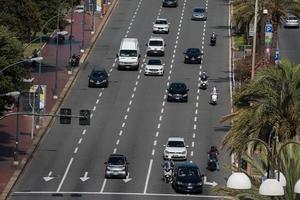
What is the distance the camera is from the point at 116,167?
8969cm

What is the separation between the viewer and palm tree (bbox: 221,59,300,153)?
63.9 meters

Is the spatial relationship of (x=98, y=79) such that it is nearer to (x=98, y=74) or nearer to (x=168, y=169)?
(x=98, y=74)

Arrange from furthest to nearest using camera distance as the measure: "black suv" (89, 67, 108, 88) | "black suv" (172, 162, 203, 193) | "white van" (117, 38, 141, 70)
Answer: "white van" (117, 38, 141, 70)
"black suv" (89, 67, 108, 88)
"black suv" (172, 162, 203, 193)

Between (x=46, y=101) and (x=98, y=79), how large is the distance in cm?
1008

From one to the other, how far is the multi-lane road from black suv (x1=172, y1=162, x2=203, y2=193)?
0.61 metres

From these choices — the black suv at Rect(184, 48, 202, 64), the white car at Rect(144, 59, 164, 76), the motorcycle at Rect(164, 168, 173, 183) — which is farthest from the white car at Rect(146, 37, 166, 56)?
the motorcycle at Rect(164, 168, 173, 183)

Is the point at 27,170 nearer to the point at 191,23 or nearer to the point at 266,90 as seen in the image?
the point at 266,90

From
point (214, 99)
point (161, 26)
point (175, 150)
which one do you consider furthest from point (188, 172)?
point (161, 26)

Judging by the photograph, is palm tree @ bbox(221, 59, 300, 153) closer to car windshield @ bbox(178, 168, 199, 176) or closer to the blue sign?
car windshield @ bbox(178, 168, 199, 176)

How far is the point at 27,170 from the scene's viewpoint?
9206cm

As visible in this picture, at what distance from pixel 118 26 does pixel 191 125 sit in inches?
1920

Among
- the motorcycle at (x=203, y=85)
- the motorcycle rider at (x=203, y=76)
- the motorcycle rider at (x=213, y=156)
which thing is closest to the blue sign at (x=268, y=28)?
the motorcycle rider at (x=213, y=156)

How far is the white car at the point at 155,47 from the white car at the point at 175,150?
136 feet

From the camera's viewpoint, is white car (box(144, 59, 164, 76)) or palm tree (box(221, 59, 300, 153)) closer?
palm tree (box(221, 59, 300, 153))
